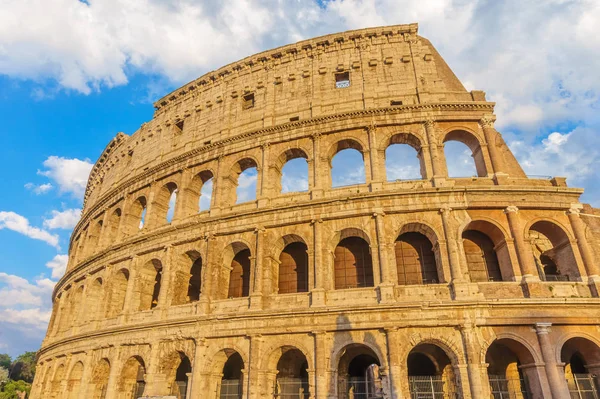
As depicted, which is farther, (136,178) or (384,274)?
(136,178)

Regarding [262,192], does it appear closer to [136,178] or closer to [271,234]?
[271,234]

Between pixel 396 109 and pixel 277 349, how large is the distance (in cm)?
1184

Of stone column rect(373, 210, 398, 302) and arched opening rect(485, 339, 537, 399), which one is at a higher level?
stone column rect(373, 210, 398, 302)

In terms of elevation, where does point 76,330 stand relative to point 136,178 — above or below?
below

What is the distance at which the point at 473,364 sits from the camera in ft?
40.5

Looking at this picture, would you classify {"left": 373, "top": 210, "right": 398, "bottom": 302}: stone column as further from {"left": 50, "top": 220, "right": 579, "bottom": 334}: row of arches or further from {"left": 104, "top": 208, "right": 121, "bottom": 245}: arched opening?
{"left": 104, "top": 208, "right": 121, "bottom": 245}: arched opening

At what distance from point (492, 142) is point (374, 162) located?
5.33 meters

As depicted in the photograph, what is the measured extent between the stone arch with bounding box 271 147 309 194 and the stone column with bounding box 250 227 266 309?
8.33 ft

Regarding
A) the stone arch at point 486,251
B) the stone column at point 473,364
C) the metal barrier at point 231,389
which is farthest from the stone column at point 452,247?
the metal barrier at point 231,389

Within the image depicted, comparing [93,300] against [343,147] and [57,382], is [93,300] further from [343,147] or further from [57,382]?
[343,147]

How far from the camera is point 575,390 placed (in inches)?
511

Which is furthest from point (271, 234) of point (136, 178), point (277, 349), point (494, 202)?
Answer: point (136, 178)

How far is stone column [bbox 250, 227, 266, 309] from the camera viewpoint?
1484 cm

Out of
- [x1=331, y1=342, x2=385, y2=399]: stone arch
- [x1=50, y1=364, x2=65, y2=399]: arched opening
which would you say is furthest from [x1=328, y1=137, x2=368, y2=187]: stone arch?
[x1=50, y1=364, x2=65, y2=399]: arched opening
